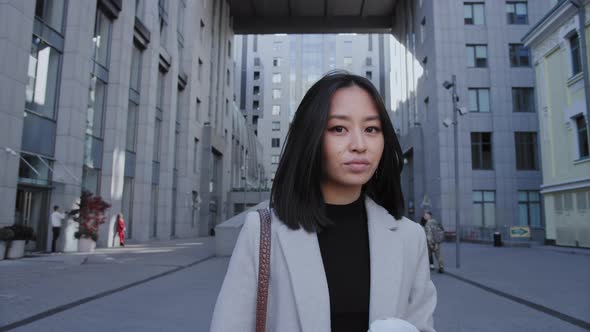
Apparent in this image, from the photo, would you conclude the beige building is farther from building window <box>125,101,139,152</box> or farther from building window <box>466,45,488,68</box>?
building window <box>125,101,139,152</box>

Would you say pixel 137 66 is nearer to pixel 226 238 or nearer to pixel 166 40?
pixel 166 40

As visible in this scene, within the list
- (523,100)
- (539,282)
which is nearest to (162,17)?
(523,100)

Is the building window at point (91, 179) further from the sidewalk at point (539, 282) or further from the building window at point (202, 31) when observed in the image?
the building window at point (202, 31)

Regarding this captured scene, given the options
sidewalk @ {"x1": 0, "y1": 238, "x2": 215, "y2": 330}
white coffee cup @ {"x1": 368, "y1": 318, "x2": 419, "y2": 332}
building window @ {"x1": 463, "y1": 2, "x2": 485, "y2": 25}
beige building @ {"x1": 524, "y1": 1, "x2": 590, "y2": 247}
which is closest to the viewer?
white coffee cup @ {"x1": 368, "y1": 318, "x2": 419, "y2": 332}

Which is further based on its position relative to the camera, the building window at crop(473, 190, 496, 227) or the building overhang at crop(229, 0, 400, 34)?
the building overhang at crop(229, 0, 400, 34)

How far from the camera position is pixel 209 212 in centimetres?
4462

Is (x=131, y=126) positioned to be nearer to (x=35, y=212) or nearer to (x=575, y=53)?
(x=35, y=212)

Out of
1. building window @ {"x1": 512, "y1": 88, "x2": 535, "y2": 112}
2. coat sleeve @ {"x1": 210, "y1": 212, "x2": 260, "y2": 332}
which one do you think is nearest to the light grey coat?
coat sleeve @ {"x1": 210, "y1": 212, "x2": 260, "y2": 332}

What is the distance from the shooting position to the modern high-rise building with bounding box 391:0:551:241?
3488 centimetres

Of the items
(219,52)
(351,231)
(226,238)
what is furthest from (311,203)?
(219,52)

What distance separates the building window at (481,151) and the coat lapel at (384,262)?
119 feet

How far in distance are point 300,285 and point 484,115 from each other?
3797 centimetres

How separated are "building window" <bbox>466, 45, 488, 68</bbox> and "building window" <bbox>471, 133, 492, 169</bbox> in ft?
19.5

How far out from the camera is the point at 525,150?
35.8m
